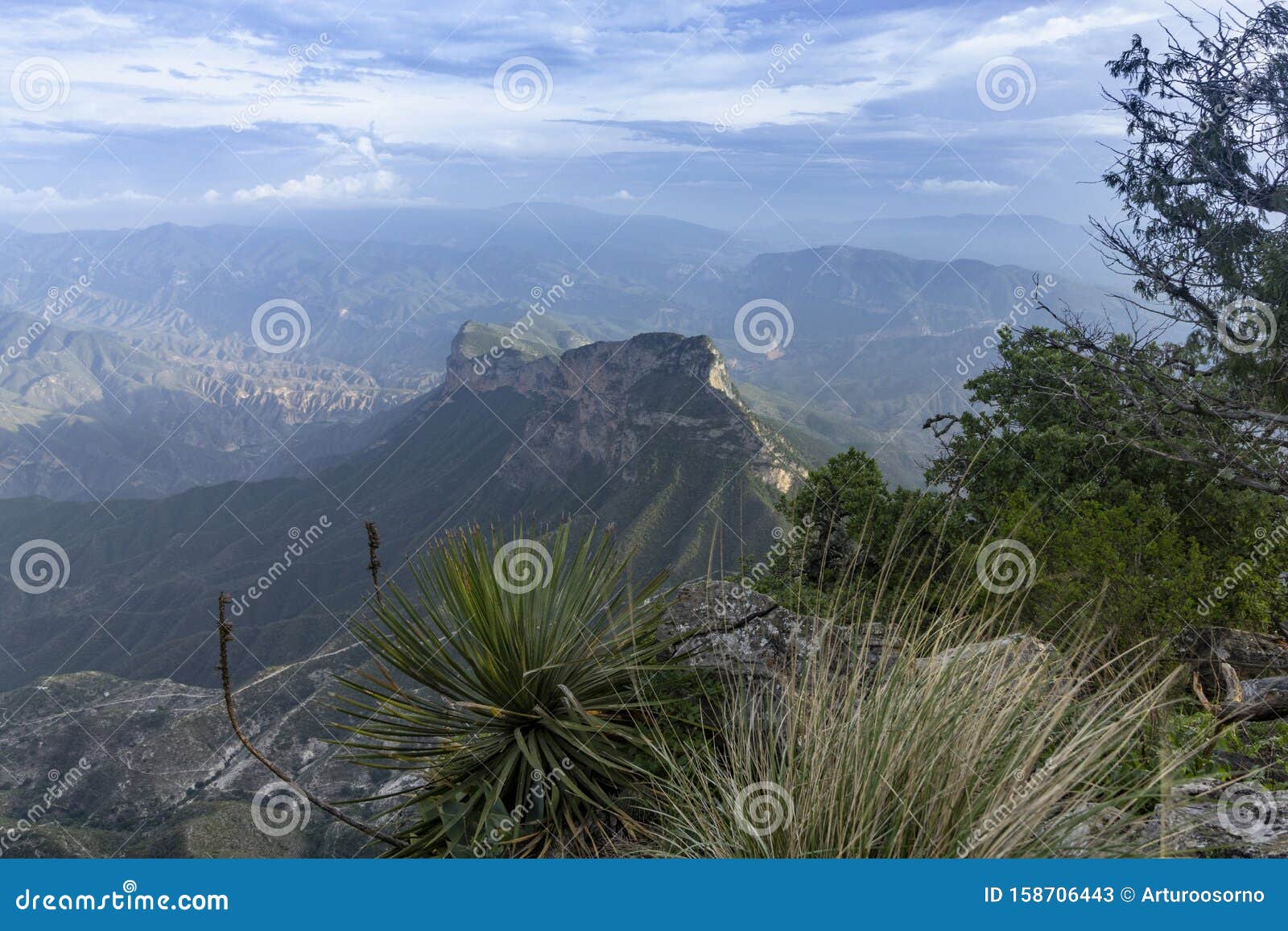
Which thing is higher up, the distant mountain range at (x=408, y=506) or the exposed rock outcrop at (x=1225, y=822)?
the distant mountain range at (x=408, y=506)

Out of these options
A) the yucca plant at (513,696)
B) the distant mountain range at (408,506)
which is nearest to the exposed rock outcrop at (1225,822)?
the yucca plant at (513,696)

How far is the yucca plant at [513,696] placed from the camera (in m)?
3.44

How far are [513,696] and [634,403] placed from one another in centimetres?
11441

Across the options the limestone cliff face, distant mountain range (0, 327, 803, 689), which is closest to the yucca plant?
distant mountain range (0, 327, 803, 689)

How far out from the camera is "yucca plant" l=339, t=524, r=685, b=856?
3.44m

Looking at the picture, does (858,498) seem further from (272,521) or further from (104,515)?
(104,515)

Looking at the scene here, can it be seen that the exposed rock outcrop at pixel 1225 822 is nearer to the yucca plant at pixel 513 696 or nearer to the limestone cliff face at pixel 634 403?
the yucca plant at pixel 513 696

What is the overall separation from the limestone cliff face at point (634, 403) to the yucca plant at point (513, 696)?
3178 inches

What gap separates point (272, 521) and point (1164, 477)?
160m

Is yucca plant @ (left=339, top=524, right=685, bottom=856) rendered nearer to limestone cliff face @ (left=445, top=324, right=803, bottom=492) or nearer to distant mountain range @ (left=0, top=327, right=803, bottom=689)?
distant mountain range @ (left=0, top=327, right=803, bottom=689)

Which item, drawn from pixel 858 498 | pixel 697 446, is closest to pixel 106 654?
pixel 697 446

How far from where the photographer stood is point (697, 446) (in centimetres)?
9806

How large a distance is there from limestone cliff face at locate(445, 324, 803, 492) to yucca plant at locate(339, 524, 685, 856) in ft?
265

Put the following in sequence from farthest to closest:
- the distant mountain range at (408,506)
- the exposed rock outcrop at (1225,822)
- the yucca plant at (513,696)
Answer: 1. the distant mountain range at (408,506)
2. the yucca plant at (513,696)
3. the exposed rock outcrop at (1225,822)
